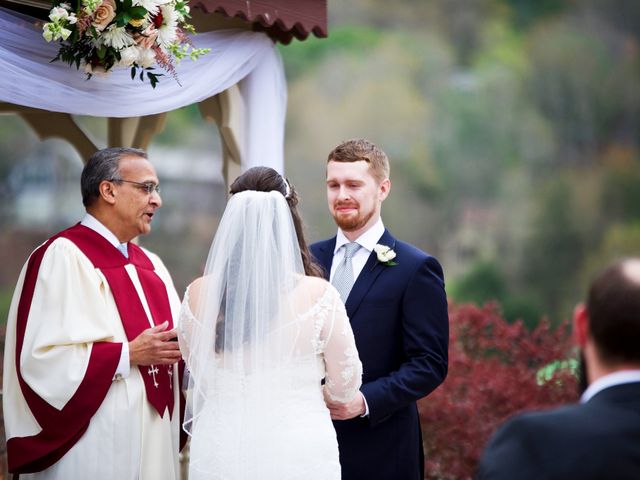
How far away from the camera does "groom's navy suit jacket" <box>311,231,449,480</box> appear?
4.38 metres

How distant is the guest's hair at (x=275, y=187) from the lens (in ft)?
12.6

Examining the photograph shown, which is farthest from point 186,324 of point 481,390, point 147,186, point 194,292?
point 481,390

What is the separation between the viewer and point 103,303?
4445 mm

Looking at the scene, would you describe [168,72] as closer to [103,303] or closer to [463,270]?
[103,303]

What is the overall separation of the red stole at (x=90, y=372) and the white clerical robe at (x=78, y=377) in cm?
3

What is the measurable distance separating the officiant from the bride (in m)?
0.69

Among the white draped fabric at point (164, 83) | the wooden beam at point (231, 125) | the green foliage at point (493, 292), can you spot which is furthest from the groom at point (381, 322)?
the green foliage at point (493, 292)

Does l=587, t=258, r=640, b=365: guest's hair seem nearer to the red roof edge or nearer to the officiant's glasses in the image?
the officiant's glasses

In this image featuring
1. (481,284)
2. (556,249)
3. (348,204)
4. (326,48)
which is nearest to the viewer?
(348,204)

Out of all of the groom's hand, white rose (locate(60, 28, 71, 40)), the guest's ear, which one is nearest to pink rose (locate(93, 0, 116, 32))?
white rose (locate(60, 28, 71, 40))

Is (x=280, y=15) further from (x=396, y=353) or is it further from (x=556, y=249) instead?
(x=556, y=249)

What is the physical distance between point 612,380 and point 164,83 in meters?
3.49

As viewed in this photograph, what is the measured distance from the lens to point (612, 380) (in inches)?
94.1

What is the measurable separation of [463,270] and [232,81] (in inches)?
891
